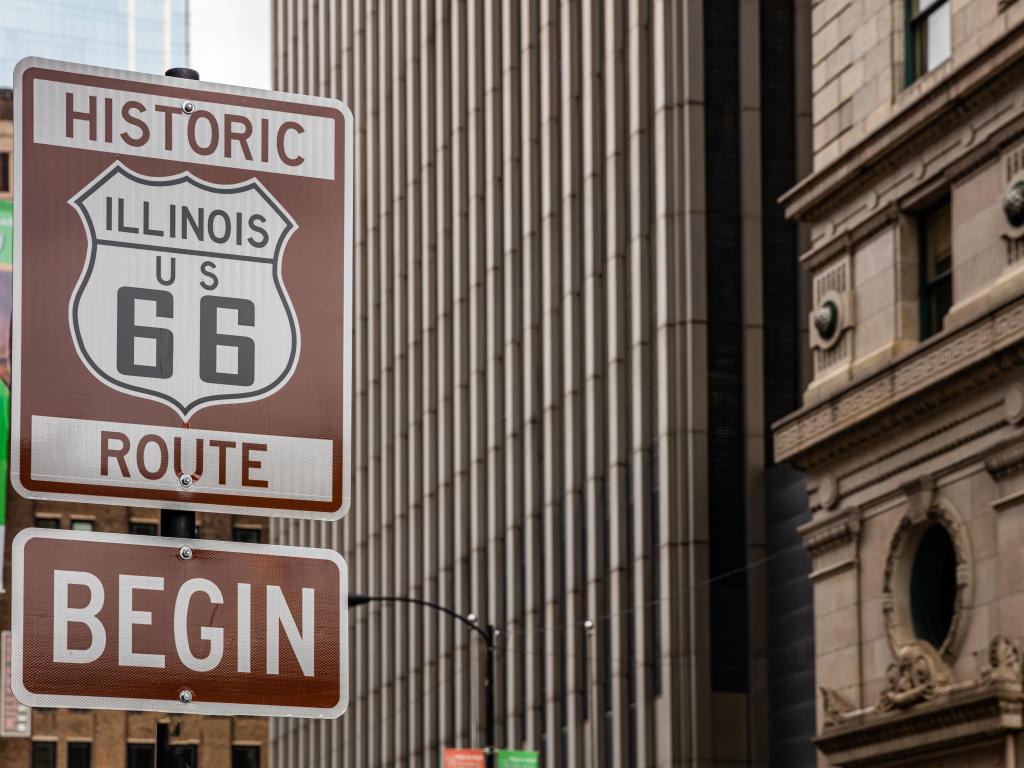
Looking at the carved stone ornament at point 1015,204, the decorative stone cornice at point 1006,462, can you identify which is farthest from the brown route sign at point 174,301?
the carved stone ornament at point 1015,204

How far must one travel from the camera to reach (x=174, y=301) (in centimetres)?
630

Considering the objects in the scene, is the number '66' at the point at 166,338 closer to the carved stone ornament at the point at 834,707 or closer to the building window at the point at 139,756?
the carved stone ornament at the point at 834,707

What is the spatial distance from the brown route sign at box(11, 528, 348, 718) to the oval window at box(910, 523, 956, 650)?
23.6 meters

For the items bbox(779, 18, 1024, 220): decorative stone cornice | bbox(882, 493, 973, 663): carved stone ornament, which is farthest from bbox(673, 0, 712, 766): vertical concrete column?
bbox(882, 493, 973, 663): carved stone ornament

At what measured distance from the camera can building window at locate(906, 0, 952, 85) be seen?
29.4 meters

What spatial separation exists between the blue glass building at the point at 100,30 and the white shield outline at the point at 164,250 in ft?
449

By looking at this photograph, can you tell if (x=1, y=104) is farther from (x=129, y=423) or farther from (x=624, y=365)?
(x=129, y=423)

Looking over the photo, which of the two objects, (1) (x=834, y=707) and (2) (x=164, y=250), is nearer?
(2) (x=164, y=250)

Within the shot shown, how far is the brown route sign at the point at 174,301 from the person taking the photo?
20.5 ft

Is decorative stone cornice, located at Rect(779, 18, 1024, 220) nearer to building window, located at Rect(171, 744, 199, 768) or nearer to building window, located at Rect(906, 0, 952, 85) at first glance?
building window, located at Rect(906, 0, 952, 85)

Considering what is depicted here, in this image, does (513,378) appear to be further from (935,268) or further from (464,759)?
(935,268)

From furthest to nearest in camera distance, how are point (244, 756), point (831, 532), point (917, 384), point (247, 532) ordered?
1. point (247, 532)
2. point (244, 756)
3. point (831, 532)
4. point (917, 384)

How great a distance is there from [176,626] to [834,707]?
26.0 meters

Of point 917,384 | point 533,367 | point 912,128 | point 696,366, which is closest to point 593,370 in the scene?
point 533,367
